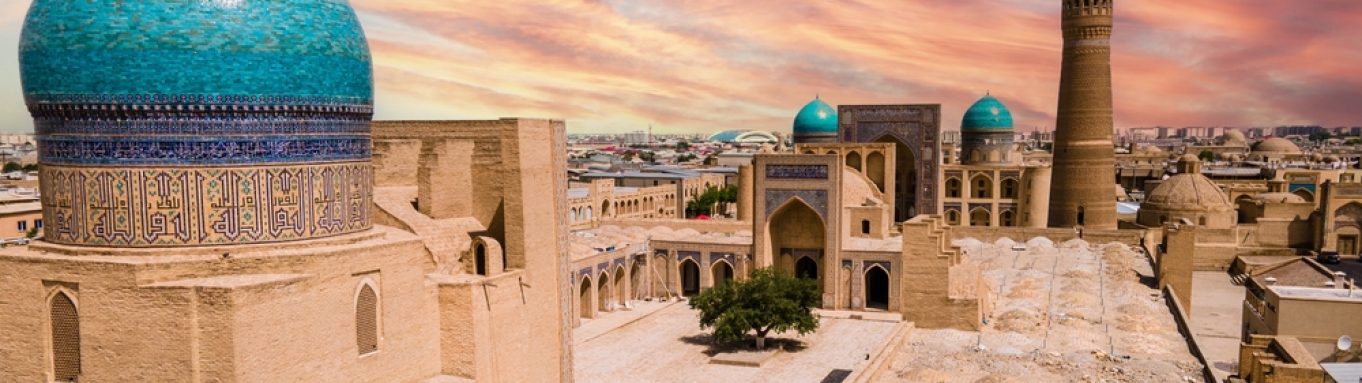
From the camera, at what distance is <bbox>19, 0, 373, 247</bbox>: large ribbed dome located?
Result: 732cm

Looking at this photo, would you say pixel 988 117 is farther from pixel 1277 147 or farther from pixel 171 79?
pixel 1277 147

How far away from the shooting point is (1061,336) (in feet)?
49.7

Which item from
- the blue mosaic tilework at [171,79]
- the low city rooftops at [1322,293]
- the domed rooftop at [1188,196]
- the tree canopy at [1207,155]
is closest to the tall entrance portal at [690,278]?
the low city rooftops at [1322,293]

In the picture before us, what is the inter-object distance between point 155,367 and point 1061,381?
414 inches

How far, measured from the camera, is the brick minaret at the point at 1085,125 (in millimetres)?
26125

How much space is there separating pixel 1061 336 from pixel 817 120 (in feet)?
59.8

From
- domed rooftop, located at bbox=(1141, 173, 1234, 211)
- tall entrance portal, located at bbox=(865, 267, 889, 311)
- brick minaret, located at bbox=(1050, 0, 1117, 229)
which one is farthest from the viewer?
domed rooftop, located at bbox=(1141, 173, 1234, 211)

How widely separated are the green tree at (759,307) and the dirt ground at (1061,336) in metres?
1.65

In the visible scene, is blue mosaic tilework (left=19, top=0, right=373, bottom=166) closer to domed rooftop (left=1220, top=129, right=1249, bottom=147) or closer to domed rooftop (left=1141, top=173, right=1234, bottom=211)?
domed rooftop (left=1141, top=173, right=1234, bottom=211)

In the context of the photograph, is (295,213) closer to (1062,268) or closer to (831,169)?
(831,169)

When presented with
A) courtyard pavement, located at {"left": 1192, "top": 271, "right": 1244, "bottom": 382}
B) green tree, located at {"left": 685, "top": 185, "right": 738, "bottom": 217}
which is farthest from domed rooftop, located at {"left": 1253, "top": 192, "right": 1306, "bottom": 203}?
green tree, located at {"left": 685, "top": 185, "right": 738, "bottom": 217}

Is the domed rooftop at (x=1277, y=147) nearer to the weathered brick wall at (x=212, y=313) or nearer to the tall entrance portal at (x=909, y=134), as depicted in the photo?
the tall entrance portal at (x=909, y=134)

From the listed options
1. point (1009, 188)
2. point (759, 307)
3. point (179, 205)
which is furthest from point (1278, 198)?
point (179, 205)

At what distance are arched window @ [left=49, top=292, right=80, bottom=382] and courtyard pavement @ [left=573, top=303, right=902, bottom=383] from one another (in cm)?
680
